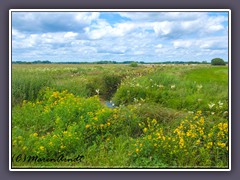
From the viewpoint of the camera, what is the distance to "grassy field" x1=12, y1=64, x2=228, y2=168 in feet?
21.4

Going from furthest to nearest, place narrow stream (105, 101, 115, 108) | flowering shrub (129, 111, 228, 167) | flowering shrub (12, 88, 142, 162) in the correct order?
narrow stream (105, 101, 115, 108) < flowering shrub (12, 88, 142, 162) < flowering shrub (129, 111, 228, 167)

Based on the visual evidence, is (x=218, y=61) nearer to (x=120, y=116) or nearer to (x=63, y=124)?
(x=120, y=116)

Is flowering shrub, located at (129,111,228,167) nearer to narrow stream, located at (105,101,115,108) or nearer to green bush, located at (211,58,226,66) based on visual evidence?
green bush, located at (211,58,226,66)

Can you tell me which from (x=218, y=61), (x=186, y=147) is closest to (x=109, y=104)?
(x=186, y=147)

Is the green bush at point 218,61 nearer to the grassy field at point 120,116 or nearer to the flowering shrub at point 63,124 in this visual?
the grassy field at point 120,116

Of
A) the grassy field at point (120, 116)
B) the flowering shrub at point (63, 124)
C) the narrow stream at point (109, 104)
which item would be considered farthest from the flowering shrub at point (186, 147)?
the narrow stream at point (109, 104)

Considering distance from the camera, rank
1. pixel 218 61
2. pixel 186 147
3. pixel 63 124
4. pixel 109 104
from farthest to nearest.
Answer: pixel 109 104
pixel 63 124
pixel 218 61
pixel 186 147

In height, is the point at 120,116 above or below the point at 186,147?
above

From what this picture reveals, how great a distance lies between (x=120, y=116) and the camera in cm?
739

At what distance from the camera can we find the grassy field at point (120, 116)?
652 cm

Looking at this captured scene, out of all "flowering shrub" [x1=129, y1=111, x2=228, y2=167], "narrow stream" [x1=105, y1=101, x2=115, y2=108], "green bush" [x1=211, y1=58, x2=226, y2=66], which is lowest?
"flowering shrub" [x1=129, y1=111, x2=228, y2=167]

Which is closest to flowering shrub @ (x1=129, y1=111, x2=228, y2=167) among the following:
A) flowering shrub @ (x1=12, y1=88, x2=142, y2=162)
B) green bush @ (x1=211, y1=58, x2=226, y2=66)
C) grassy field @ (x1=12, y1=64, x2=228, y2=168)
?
grassy field @ (x1=12, y1=64, x2=228, y2=168)

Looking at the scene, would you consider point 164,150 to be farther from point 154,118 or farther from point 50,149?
point 50,149

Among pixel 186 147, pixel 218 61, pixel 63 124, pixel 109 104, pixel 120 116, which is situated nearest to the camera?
pixel 186 147
